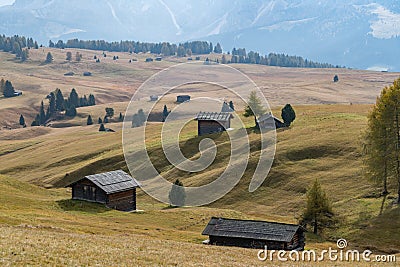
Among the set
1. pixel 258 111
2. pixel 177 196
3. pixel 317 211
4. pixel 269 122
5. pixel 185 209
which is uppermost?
pixel 258 111

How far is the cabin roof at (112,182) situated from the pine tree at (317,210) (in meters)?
22.0

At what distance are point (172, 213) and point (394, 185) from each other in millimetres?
25542

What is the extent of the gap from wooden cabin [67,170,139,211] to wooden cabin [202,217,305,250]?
2090 cm

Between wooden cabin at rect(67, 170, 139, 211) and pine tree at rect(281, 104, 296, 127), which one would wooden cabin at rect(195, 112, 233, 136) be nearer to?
pine tree at rect(281, 104, 296, 127)

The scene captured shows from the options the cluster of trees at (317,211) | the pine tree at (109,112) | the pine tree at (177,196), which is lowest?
the pine tree at (109,112)

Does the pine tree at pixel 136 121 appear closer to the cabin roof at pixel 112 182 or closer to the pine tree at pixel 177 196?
the pine tree at pixel 177 196

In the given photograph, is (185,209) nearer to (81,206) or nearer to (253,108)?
(81,206)

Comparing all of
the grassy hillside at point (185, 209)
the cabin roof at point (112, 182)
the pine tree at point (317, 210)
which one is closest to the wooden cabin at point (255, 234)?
the grassy hillside at point (185, 209)

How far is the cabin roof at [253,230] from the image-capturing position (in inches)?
1874

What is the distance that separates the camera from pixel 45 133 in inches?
7092

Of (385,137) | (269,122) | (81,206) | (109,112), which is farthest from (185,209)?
(109,112)

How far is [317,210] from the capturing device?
5806 cm

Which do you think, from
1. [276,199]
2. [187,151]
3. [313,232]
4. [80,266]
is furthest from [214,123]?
[80,266]

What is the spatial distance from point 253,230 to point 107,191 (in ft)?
78.9
